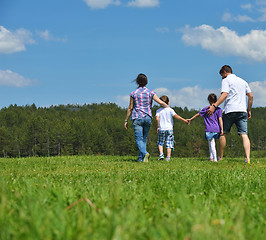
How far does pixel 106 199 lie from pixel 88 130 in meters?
143

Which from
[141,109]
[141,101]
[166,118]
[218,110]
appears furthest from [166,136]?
[141,101]

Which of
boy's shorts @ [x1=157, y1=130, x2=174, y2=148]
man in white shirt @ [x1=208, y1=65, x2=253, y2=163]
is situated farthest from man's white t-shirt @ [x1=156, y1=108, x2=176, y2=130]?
man in white shirt @ [x1=208, y1=65, x2=253, y2=163]

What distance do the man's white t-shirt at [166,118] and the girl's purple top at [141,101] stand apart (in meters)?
1.94

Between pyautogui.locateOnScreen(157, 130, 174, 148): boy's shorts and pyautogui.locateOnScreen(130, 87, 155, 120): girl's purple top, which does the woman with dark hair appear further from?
pyautogui.locateOnScreen(157, 130, 174, 148): boy's shorts

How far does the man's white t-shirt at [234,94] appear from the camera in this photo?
952 centimetres

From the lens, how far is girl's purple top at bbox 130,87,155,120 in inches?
399

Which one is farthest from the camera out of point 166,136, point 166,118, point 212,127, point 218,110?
point 166,136

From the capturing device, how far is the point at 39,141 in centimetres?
14112

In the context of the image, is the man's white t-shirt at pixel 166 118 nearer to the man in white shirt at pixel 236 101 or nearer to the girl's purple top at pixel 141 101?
the girl's purple top at pixel 141 101

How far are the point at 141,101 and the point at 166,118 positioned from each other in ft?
7.67

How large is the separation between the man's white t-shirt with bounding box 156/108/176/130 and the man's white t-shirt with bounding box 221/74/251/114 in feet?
9.28

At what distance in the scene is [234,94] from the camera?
375 inches

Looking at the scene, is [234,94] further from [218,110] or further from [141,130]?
[141,130]

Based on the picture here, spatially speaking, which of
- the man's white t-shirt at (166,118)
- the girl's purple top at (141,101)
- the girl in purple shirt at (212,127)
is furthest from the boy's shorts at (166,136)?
the girl's purple top at (141,101)
